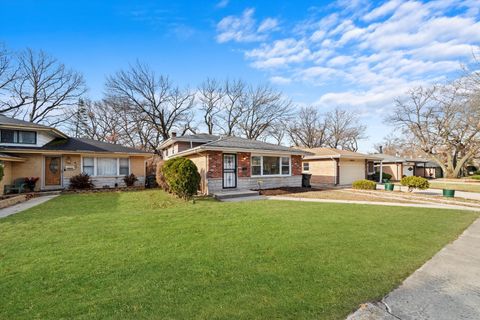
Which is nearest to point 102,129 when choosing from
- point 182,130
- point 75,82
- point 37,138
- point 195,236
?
point 75,82

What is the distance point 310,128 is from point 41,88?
40.1 m

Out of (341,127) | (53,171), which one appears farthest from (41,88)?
(341,127)

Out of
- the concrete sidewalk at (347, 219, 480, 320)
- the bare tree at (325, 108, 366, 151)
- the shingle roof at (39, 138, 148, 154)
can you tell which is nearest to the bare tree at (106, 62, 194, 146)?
the shingle roof at (39, 138, 148, 154)

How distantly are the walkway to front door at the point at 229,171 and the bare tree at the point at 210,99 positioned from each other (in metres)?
21.7

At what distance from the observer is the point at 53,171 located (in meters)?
14.7

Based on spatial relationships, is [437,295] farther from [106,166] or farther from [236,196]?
[106,166]

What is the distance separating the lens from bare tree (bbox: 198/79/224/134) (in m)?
33.4

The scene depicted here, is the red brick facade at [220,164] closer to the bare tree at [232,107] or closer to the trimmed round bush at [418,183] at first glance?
the trimmed round bush at [418,183]

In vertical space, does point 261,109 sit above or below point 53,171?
above

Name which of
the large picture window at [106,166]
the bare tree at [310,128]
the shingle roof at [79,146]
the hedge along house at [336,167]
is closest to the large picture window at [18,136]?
the shingle roof at [79,146]

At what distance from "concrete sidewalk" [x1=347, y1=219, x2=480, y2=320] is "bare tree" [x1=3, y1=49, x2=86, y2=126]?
1426 inches

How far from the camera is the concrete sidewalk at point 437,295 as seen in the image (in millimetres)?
2592

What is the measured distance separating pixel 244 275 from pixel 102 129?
35553 mm

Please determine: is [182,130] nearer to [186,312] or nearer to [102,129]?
[102,129]
